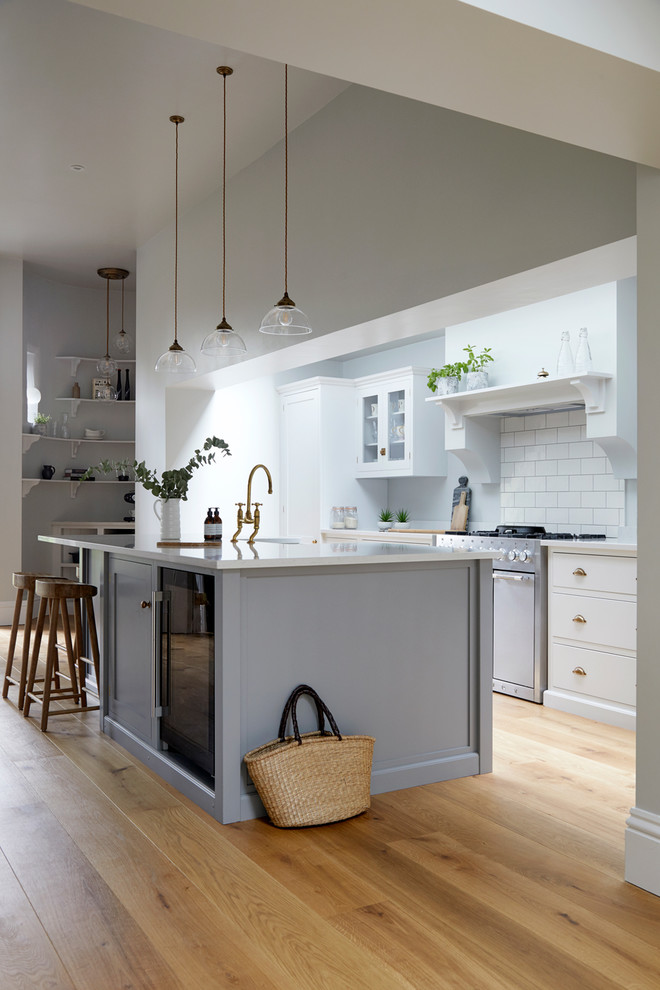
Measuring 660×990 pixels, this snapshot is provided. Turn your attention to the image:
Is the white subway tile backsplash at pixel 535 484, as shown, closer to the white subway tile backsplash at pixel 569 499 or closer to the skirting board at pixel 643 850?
the white subway tile backsplash at pixel 569 499

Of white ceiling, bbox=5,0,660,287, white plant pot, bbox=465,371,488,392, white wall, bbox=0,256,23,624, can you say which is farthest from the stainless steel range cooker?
white wall, bbox=0,256,23,624

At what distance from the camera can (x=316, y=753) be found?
9.11ft

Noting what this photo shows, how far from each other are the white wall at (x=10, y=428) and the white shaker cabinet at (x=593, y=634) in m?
4.89

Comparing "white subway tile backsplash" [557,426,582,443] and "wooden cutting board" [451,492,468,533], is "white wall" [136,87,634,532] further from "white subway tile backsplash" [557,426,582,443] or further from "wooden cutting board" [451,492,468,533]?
"white subway tile backsplash" [557,426,582,443]

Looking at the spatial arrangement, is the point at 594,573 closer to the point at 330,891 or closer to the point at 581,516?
the point at 581,516

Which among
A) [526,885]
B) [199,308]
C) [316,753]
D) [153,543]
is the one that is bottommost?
[526,885]

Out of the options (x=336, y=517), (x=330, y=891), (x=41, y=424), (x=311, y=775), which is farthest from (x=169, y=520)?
(x=41, y=424)

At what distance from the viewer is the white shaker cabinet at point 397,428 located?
21.5 ft

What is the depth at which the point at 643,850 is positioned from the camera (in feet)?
7.73

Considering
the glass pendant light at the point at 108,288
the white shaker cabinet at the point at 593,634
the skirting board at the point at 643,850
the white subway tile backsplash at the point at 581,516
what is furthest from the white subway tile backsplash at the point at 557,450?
the glass pendant light at the point at 108,288

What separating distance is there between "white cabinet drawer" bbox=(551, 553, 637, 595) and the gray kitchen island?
1.08m

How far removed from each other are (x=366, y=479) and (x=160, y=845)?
→ 4951mm

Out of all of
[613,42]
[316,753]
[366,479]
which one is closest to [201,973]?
[316,753]

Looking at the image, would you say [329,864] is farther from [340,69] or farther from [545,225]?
[545,225]
